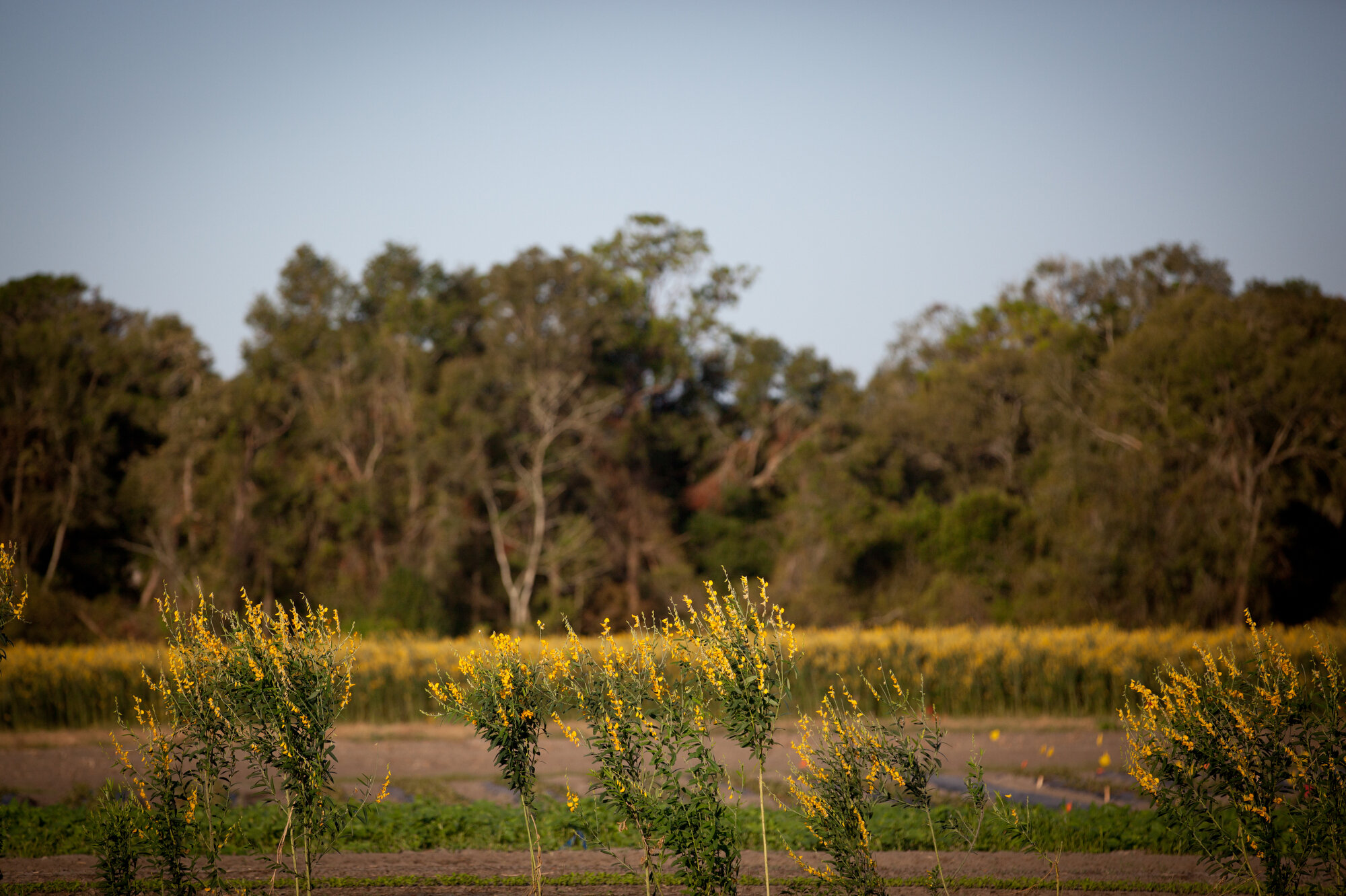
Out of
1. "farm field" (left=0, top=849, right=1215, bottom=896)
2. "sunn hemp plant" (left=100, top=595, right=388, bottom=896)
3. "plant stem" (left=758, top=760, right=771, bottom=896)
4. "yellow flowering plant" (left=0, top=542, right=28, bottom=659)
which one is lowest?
"farm field" (left=0, top=849, right=1215, bottom=896)

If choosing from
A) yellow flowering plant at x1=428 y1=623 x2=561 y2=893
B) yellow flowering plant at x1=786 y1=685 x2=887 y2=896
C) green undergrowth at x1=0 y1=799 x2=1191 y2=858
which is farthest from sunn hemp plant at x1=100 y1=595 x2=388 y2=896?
green undergrowth at x1=0 y1=799 x2=1191 y2=858

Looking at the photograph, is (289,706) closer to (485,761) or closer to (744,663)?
(744,663)

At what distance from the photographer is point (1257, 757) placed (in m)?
6.29

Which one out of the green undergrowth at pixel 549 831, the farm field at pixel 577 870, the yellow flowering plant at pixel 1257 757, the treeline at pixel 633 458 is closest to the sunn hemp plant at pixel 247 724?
the farm field at pixel 577 870

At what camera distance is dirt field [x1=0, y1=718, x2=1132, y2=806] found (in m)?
13.4

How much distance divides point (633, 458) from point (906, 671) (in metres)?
22.6

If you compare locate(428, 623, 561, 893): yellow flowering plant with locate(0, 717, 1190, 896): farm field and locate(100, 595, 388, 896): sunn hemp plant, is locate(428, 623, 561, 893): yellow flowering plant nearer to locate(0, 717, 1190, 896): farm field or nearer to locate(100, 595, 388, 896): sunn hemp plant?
locate(0, 717, 1190, 896): farm field

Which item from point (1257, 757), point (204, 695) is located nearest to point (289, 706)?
point (204, 695)

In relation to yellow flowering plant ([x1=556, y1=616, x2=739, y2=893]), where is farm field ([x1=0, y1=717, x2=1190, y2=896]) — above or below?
below

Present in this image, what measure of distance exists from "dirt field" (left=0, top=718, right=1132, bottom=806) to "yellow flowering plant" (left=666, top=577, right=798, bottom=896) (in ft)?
16.4

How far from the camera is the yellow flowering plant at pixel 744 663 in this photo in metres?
6.31

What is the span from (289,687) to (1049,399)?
113 ft

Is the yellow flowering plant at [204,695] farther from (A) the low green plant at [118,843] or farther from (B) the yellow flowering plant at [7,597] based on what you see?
(B) the yellow flowering plant at [7,597]

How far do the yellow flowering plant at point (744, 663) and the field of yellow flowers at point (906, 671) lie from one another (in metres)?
12.2
